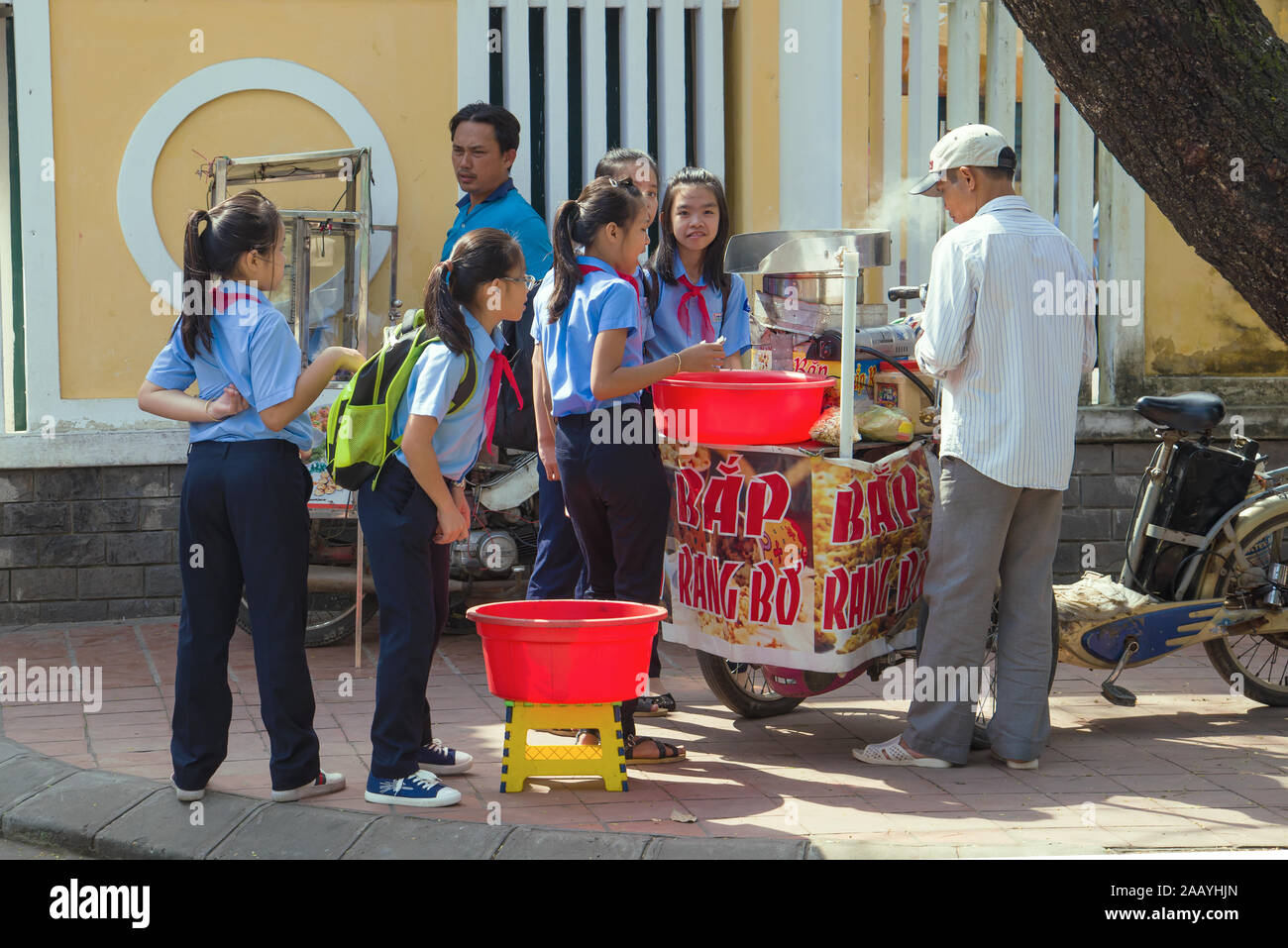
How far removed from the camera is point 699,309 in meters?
5.99

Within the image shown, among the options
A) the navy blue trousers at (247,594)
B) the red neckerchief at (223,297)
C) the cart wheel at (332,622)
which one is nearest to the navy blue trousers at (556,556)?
the navy blue trousers at (247,594)

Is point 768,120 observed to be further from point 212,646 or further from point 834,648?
point 212,646

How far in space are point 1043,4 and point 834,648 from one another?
224cm

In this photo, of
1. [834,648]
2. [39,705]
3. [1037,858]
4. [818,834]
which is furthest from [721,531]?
[39,705]

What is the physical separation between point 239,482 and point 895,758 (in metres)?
2.51

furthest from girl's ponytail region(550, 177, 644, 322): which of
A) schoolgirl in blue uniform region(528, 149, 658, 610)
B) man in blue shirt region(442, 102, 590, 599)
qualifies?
man in blue shirt region(442, 102, 590, 599)

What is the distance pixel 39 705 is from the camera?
6047 millimetres

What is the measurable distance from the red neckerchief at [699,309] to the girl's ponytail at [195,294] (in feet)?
6.77

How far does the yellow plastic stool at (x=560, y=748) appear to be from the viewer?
4793mm

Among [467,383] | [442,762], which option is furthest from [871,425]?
[442,762]

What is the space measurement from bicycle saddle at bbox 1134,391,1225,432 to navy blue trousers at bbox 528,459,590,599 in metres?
2.36

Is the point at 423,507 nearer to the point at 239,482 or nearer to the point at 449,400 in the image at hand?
the point at 449,400

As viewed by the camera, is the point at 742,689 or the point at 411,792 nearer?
the point at 411,792

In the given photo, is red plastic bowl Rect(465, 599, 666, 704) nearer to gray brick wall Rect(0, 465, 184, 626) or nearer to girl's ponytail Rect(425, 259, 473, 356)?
girl's ponytail Rect(425, 259, 473, 356)
